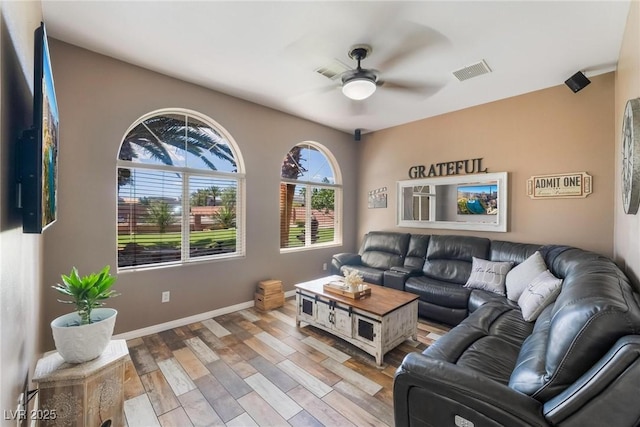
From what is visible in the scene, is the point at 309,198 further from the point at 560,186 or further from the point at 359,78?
the point at 560,186

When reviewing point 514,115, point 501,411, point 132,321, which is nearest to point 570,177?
point 514,115

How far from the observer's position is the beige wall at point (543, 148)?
9.77 ft

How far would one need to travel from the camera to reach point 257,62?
2740 millimetres

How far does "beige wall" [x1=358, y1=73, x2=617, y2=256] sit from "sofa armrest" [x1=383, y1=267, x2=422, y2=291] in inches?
36.7

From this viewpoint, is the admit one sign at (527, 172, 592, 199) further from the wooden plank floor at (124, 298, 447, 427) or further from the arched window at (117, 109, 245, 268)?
the arched window at (117, 109, 245, 268)

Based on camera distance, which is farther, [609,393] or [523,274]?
[523,274]

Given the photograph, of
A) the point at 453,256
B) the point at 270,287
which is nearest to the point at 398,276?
the point at 453,256

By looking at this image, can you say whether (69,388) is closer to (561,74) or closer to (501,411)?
(501,411)

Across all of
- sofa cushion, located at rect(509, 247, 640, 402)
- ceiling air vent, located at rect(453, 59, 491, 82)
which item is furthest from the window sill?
sofa cushion, located at rect(509, 247, 640, 402)

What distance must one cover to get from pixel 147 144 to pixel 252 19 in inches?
72.1

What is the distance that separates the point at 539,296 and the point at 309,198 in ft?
10.7

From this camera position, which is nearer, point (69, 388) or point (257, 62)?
point (69, 388)

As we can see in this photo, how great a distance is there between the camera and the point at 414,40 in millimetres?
2367

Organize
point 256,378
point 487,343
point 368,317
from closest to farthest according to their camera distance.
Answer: point 487,343 < point 256,378 < point 368,317
